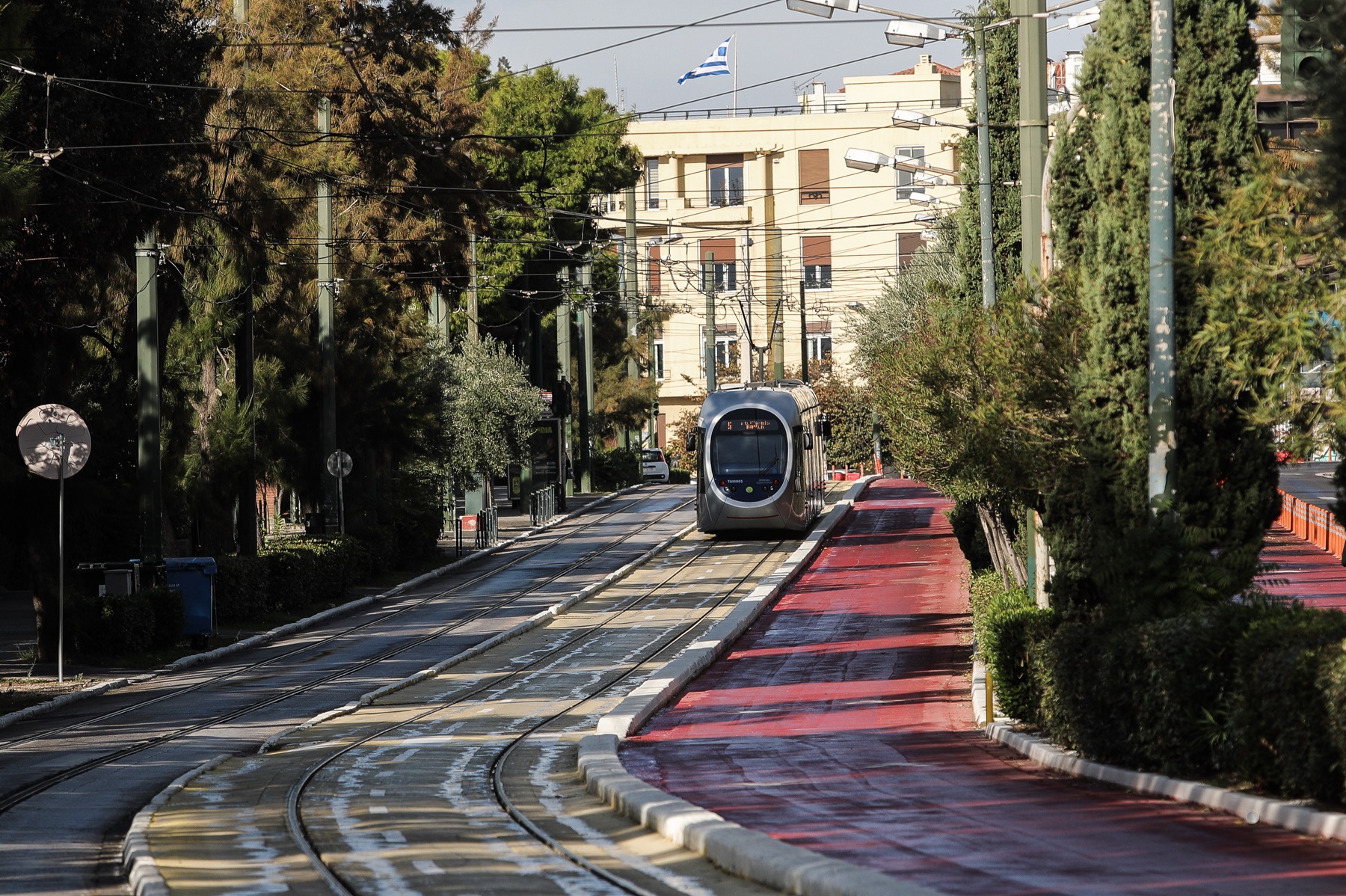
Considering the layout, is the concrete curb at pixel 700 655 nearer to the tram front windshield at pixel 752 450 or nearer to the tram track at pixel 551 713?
the tram track at pixel 551 713

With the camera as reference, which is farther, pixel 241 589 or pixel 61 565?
pixel 241 589

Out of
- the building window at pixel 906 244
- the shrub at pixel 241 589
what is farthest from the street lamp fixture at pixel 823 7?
the building window at pixel 906 244

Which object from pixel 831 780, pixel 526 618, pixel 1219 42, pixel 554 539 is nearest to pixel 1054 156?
pixel 1219 42

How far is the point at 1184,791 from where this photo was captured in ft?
35.4

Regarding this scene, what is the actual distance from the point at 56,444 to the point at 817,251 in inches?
2719

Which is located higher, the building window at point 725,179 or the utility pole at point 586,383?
the building window at point 725,179

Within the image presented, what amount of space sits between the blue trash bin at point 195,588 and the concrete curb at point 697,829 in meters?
10.2

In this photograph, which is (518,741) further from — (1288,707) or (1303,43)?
(1303,43)

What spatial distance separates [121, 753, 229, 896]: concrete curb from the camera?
9.19 metres

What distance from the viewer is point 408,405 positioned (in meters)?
41.3

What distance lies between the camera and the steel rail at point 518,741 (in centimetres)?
942

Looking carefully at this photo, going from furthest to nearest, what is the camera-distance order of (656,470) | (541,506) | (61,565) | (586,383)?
Result: (656,470) → (586,383) → (541,506) → (61,565)

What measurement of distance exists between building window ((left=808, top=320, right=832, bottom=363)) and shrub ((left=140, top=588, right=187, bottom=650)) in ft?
213

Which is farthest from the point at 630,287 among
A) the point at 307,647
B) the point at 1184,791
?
the point at 1184,791
